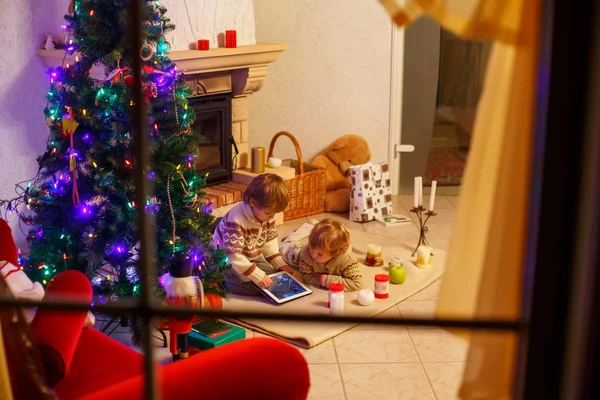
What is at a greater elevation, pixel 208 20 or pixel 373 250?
pixel 208 20

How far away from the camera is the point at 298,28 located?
4.98 meters

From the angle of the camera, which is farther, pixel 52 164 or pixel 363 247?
pixel 363 247

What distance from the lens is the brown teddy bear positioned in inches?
194

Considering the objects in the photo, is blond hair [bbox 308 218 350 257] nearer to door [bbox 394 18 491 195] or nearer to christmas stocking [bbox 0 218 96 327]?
christmas stocking [bbox 0 218 96 327]

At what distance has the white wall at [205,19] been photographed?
401cm

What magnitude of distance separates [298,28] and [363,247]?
174cm

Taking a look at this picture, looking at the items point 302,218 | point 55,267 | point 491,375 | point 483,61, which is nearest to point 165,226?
point 55,267

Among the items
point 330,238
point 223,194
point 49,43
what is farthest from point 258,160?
point 49,43

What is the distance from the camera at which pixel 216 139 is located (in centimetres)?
438

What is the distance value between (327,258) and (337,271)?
0.33ft

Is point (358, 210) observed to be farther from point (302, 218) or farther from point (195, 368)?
point (195, 368)

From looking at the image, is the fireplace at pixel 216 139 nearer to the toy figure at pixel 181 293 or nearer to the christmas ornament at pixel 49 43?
the christmas ornament at pixel 49 43

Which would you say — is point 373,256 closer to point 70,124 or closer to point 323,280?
point 323,280

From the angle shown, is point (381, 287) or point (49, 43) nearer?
point (381, 287)
